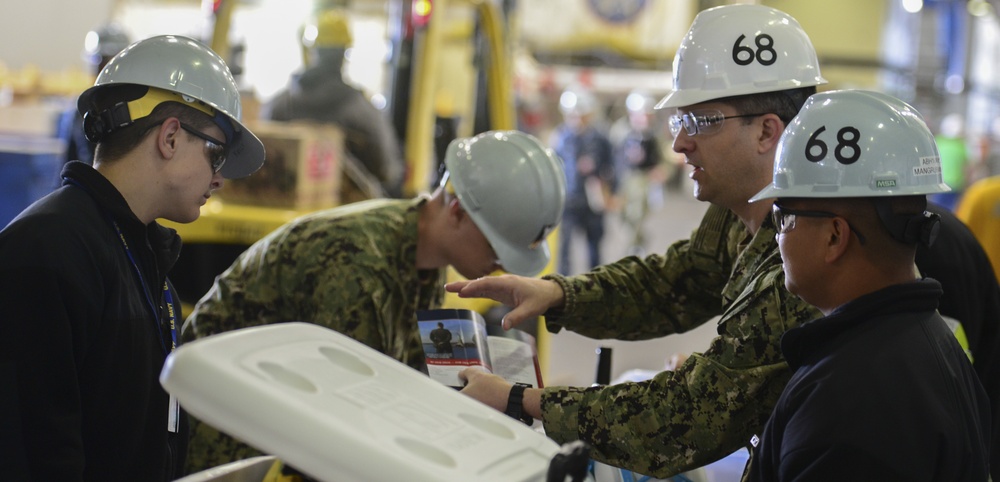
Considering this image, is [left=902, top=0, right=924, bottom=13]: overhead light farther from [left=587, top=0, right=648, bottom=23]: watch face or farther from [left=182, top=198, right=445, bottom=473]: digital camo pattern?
[left=182, top=198, right=445, bottom=473]: digital camo pattern

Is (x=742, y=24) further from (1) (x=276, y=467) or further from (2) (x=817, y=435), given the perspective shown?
(1) (x=276, y=467)

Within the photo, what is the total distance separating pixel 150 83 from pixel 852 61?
29.0 m

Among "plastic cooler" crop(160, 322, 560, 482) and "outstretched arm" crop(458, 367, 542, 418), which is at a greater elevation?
"plastic cooler" crop(160, 322, 560, 482)

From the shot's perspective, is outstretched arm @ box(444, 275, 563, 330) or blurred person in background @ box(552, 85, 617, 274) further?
blurred person in background @ box(552, 85, 617, 274)

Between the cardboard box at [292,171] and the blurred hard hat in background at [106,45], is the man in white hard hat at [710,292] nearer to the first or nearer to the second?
the cardboard box at [292,171]

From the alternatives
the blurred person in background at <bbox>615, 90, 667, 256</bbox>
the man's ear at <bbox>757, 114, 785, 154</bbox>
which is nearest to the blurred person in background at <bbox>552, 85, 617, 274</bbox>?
the blurred person in background at <bbox>615, 90, 667, 256</bbox>

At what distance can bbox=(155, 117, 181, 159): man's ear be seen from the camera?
2340 millimetres

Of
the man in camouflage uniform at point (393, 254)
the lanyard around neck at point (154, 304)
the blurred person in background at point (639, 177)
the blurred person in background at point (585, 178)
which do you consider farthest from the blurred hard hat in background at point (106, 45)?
the blurred person in background at point (639, 177)

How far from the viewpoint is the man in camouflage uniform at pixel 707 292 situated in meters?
2.34

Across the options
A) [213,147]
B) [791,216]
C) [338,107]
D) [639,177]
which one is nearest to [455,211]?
[213,147]

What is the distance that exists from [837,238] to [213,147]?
1.45m

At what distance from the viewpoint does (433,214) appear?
3395mm

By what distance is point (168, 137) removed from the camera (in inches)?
92.7

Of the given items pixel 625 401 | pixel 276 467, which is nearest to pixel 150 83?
pixel 276 467
